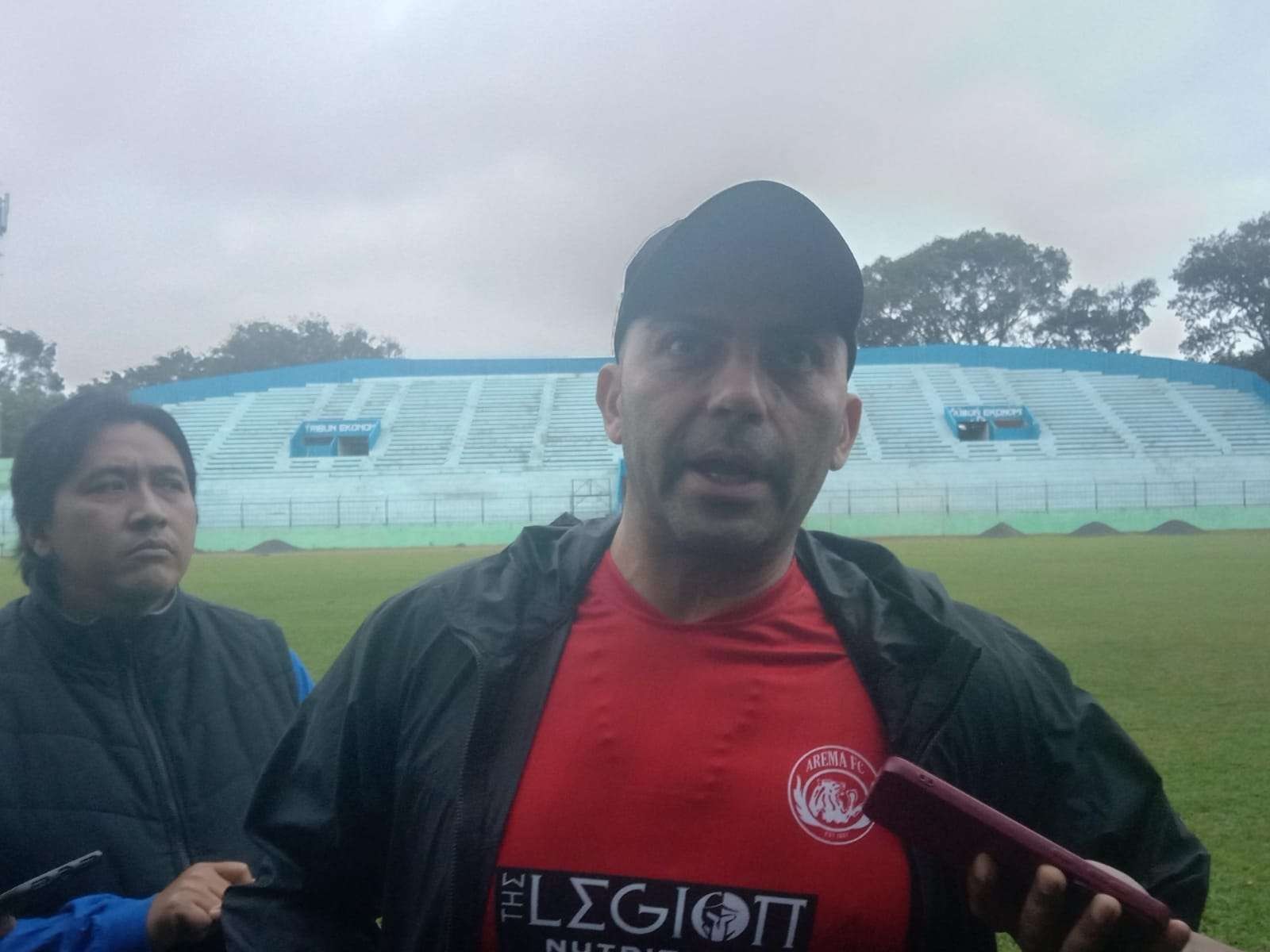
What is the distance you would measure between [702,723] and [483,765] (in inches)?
12.1

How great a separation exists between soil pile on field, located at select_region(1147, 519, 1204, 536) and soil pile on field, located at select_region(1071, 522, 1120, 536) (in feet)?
3.03

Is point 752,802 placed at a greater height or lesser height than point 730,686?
lesser

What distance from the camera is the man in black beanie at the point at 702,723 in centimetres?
142

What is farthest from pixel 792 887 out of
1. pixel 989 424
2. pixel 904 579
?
pixel 989 424

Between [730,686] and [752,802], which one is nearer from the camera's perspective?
[752,802]

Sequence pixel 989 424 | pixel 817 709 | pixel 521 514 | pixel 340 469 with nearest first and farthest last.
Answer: pixel 817 709 < pixel 521 514 < pixel 340 469 < pixel 989 424

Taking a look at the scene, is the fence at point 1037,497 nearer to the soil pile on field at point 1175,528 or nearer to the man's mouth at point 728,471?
the soil pile on field at point 1175,528

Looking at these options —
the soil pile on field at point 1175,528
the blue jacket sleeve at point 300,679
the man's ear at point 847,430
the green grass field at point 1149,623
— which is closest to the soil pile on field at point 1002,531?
the green grass field at point 1149,623

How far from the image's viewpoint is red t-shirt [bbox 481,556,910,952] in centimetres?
141

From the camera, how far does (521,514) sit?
99.6 ft

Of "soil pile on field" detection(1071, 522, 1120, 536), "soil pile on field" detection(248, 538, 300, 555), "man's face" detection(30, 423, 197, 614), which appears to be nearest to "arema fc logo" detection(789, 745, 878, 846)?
"man's face" detection(30, 423, 197, 614)

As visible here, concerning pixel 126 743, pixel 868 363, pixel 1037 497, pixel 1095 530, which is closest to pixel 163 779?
pixel 126 743

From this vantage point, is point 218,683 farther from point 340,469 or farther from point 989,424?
point 989,424

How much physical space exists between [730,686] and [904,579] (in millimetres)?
351
